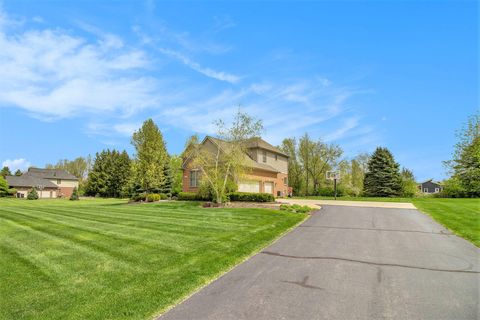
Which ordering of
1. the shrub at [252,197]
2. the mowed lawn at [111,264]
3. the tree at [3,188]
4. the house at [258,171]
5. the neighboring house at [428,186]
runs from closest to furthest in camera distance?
the mowed lawn at [111,264]
the shrub at [252,197]
the house at [258,171]
the tree at [3,188]
the neighboring house at [428,186]

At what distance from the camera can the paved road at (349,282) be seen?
515 centimetres

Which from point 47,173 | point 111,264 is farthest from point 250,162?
point 47,173

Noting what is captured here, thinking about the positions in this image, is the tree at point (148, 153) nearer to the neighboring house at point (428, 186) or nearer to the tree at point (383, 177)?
the tree at point (383, 177)

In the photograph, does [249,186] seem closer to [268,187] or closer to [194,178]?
[268,187]

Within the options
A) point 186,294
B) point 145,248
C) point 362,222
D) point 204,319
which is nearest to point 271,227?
point 362,222

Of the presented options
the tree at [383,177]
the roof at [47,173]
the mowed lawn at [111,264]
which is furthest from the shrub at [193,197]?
the roof at [47,173]

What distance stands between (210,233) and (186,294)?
5.77 metres

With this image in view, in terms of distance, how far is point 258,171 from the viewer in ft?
113

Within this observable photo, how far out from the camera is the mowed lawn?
17.7 ft

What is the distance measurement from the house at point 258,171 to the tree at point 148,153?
124 inches

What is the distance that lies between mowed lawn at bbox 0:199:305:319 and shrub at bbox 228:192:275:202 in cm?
1152

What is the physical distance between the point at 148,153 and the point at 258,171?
1161 cm

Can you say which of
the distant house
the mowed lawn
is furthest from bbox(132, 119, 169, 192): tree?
the distant house

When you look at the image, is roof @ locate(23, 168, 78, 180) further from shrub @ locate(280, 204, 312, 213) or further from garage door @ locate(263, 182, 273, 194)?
shrub @ locate(280, 204, 312, 213)
